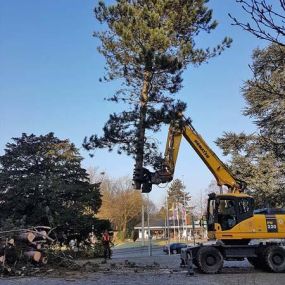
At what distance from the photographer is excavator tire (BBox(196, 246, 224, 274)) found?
54.0 ft

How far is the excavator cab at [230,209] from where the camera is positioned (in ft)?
56.4

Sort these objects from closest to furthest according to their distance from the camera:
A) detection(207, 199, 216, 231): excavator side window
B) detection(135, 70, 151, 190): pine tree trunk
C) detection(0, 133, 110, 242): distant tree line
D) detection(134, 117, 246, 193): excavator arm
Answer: detection(207, 199, 216, 231): excavator side window < detection(134, 117, 246, 193): excavator arm < detection(135, 70, 151, 190): pine tree trunk < detection(0, 133, 110, 242): distant tree line

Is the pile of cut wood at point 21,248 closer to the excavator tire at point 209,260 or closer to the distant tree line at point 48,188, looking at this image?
the excavator tire at point 209,260

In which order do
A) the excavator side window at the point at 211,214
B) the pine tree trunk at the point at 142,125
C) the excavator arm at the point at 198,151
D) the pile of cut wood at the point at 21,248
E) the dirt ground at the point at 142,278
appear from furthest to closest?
the pine tree trunk at the point at 142,125
the excavator arm at the point at 198,151
the excavator side window at the point at 211,214
the pile of cut wood at the point at 21,248
the dirt ground at the point at 142,278

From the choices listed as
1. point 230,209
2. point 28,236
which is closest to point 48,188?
point 28,236

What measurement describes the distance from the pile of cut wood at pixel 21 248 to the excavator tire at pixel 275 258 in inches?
302

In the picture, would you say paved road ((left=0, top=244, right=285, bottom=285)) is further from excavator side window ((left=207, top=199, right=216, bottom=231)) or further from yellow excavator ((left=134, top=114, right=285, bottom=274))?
excavator side window ((left=207, top=199, right=216, bottom=231))

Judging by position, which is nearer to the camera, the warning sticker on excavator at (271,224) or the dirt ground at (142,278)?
the dirt ground at (142,278)

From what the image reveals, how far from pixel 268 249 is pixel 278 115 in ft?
56.2

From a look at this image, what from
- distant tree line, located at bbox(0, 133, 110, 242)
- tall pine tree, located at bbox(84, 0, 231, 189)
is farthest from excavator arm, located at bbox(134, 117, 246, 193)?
distant tree line, located at bbox(0, 133, 110, 242)

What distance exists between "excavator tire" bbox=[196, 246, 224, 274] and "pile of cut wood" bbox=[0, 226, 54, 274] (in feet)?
17.5

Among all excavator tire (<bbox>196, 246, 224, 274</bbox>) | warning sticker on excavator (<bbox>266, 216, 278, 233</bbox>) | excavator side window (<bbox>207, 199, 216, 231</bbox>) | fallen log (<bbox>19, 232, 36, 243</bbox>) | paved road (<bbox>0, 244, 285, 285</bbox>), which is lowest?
paved road (<bbox>0, 244, 285, 285</bbox>)

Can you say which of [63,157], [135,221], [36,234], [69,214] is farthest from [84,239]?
[135,221]

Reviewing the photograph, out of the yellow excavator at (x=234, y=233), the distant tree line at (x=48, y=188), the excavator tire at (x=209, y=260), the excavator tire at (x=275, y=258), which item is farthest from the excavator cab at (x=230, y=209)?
the distant tree line at (x=48, y=188)
